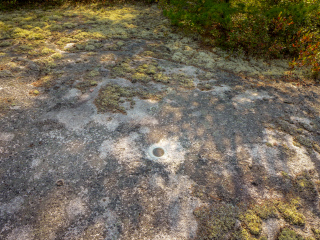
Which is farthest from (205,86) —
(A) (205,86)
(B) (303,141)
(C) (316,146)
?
(C) (316,146)

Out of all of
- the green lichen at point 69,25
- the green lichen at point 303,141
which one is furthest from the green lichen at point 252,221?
the green lichen at point 69,25

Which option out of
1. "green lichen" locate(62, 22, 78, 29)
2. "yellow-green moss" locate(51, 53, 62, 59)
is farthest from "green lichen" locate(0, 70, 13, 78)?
"green lichen" locate(62, 22, 78, 29)

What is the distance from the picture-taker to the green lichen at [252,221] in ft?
6.07

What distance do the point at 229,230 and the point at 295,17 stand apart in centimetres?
510

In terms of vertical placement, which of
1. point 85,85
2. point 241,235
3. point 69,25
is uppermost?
point 69,25

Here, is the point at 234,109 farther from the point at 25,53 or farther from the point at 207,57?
the point at 25,53

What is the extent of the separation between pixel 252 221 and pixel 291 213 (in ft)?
1.39

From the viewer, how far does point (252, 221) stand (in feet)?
6.30

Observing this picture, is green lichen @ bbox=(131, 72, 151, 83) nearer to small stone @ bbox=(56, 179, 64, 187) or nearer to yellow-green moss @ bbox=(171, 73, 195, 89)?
yellow-green moss @ bbox=(171, 73, 195, 89)

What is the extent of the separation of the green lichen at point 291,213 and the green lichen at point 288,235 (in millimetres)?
111

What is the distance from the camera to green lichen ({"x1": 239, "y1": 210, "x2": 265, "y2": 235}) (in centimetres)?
185

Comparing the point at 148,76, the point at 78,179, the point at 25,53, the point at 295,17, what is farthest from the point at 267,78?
the point at 25,53

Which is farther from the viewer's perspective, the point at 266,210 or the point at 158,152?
the point at 158,152

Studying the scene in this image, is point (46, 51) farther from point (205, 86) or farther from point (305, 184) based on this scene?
point (305, 184)
